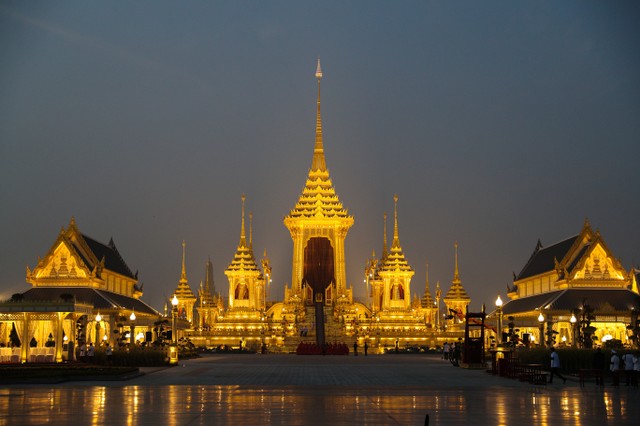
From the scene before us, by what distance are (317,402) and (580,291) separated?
189 ft

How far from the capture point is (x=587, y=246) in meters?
81.8

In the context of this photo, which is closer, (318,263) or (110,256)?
(110,256)

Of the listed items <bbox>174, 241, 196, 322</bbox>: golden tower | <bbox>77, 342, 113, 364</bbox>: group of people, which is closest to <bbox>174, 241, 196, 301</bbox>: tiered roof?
<bbox>174, 241, 196, 322</bbox>: golden tower

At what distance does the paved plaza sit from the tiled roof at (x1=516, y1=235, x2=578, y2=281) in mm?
48726

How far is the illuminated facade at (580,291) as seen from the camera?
243ft

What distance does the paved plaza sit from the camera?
20984mm

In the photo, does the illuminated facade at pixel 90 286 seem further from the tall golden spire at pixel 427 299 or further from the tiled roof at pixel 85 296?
the tall golden spire at pixel 427 299

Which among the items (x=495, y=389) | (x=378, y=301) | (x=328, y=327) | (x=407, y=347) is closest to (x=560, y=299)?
(x=407, y=347)

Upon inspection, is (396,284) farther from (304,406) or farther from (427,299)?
(304,406)

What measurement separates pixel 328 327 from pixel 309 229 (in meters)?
18.1

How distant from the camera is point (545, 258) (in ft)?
291

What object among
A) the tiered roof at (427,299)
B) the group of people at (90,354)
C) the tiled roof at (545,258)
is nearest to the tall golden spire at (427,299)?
the tiered roof at (427,299)

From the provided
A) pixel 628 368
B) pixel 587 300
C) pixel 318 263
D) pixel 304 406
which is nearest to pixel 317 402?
pixel 304 406

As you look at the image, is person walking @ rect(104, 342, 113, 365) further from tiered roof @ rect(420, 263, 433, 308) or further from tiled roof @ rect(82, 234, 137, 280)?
tiered roof @ rect(420, 263, 433, 308)
